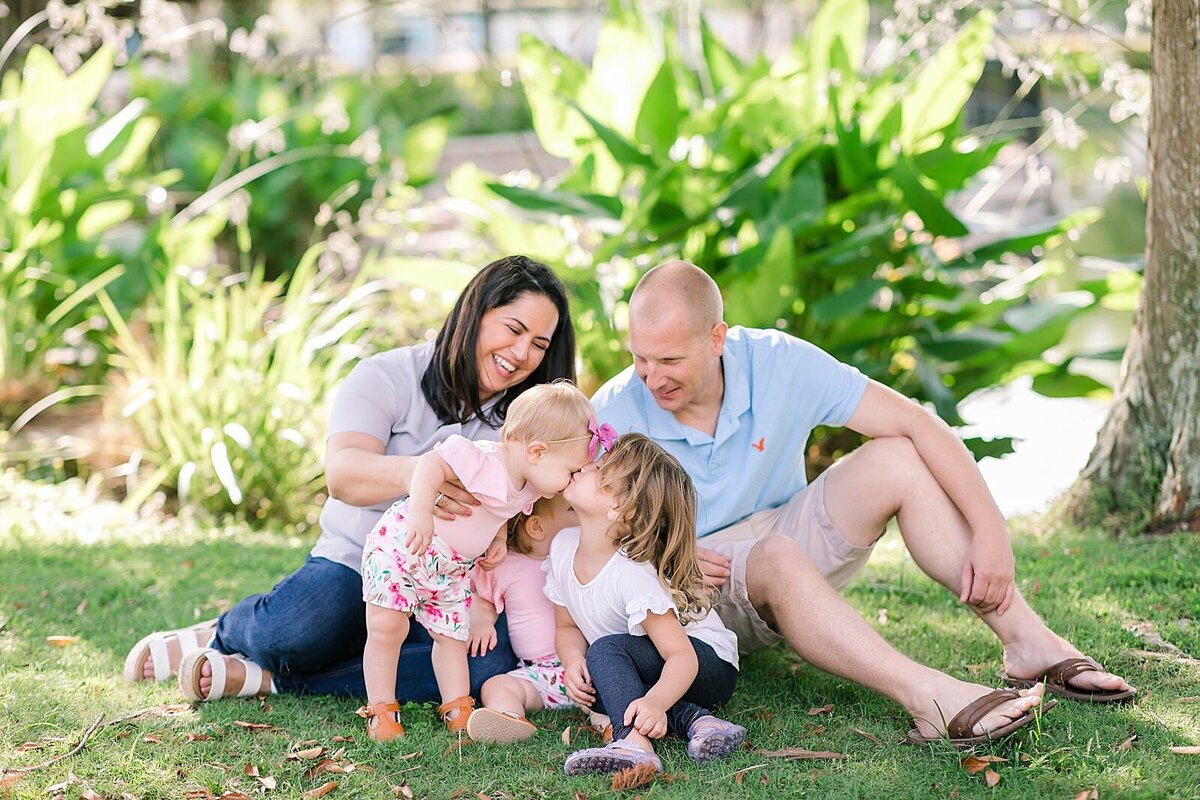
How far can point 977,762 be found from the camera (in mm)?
2314

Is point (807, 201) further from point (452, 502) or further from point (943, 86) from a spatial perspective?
point (452, 502)

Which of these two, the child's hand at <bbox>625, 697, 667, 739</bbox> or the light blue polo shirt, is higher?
the light blue polo shirt

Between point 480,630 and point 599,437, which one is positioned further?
point 480,630

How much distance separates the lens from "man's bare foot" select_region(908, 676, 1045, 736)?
2344 millimetres

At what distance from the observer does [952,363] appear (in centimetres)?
507

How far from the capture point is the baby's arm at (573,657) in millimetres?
2654

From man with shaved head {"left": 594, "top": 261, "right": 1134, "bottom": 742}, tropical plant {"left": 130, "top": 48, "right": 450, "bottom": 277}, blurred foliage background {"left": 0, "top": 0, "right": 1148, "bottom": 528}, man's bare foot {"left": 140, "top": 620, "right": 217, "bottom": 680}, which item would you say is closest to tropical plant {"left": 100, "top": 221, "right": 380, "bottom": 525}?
blurred foliage background {"left": 0, "top": 0, "right": 1148, "bottom": 528}

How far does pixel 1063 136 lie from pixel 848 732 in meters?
2.91

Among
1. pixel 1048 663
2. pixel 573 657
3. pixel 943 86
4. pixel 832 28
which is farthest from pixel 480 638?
pixel 832 28

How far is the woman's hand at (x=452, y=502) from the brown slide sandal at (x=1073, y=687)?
1246mm

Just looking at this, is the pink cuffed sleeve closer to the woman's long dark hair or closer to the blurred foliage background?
the woman's long dark hair

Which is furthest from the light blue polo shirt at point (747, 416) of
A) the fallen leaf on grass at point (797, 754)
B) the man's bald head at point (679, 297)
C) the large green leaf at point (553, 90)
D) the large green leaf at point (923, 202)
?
the large green leaf at point (553, 90)

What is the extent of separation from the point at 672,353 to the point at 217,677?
1263 mm

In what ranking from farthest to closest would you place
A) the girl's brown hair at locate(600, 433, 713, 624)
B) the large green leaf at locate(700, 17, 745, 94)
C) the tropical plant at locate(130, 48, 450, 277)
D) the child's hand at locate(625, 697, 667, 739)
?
the tropical plant at locate(130, 48, 450, 277) → the large green leaf at locate(700, 17, 745, 94) → the girl's brown hair at locate(600, 433, 713, 624) → the child's hand at locate(625, 697, 667, 739)
